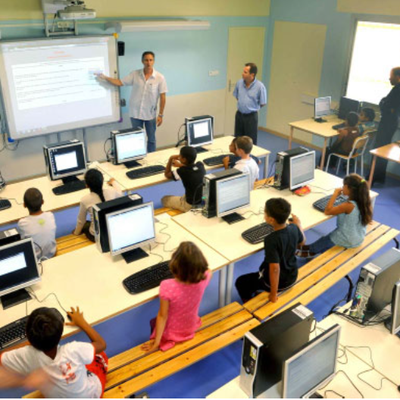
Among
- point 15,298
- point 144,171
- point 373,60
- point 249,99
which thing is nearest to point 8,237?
point 15,298

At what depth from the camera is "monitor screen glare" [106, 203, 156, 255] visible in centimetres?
315

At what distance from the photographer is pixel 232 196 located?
3.90m

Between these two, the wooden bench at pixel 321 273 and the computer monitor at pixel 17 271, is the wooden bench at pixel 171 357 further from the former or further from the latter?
the computer monitor at pixel 17 271

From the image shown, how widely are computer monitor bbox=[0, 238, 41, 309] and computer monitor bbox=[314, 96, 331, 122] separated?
5.64 meters

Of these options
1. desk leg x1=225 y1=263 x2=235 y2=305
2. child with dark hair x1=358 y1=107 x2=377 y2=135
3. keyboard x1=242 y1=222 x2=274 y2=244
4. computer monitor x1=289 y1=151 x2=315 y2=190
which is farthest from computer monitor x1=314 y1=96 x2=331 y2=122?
desk leg x1=225 y1=263 x2=235 y2=305

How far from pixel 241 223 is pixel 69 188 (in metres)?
1.92

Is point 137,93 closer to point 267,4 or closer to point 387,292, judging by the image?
point 267,4

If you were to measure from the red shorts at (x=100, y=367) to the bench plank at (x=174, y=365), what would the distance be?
0.27ft

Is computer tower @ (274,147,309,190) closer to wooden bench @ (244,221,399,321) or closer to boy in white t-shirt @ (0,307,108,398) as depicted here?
wooden bench @ (244,221,399,321)

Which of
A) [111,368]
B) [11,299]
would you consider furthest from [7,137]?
[111,368]

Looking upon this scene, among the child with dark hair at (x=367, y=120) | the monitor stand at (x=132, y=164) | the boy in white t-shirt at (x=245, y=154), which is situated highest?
the boy in white t-shirt at (x=245, y=154)

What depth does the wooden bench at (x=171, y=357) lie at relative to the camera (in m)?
2.64

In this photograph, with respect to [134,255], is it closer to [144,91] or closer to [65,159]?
[65,159]

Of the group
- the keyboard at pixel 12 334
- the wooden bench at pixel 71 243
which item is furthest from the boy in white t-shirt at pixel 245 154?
the keyboard at pixel 12 334
